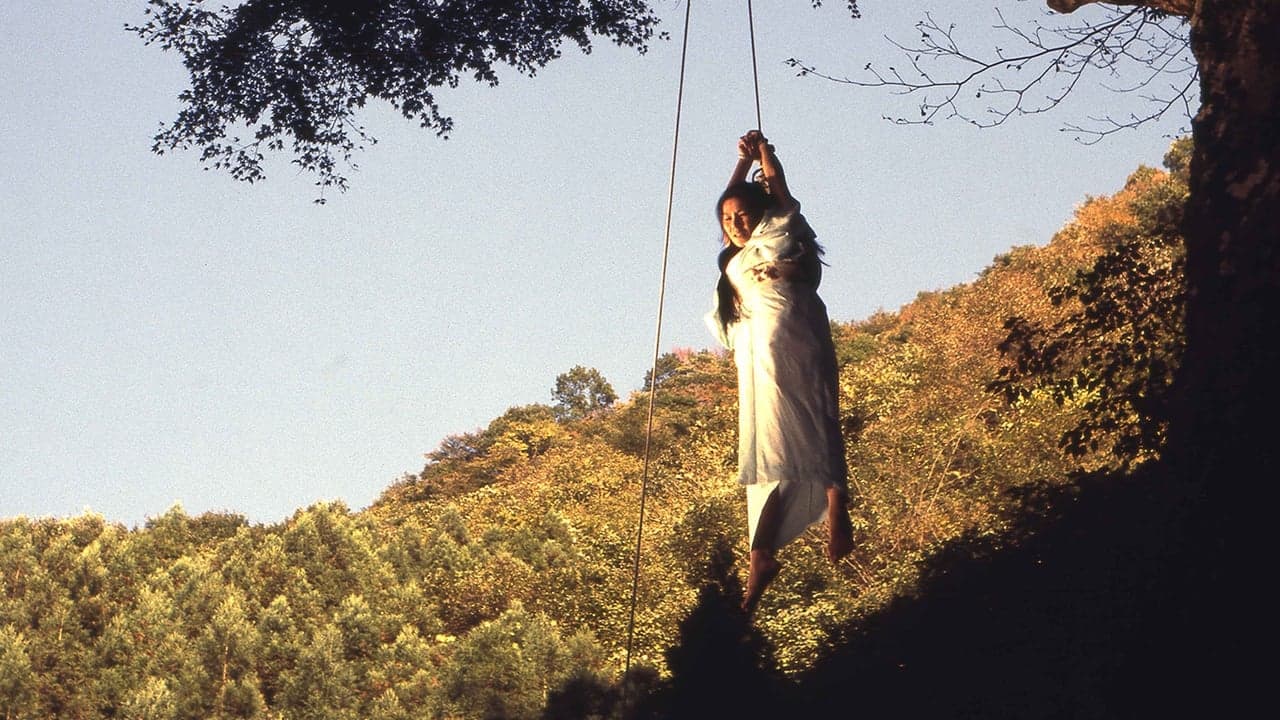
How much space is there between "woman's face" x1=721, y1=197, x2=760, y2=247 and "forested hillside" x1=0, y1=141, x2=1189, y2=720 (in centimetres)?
1220

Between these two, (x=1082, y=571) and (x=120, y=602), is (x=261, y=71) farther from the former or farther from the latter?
(x=120, y=602)

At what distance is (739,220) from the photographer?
206 inches

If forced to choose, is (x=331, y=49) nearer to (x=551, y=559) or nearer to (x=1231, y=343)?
(x=1231, y=343)

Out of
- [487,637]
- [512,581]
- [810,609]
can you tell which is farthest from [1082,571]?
[512,581]

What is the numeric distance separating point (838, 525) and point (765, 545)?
0.24 meters

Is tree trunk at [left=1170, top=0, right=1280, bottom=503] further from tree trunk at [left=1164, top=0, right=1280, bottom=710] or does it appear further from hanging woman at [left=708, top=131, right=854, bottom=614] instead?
hanging woman at [left=708, top=131, right=854, bottom=614]

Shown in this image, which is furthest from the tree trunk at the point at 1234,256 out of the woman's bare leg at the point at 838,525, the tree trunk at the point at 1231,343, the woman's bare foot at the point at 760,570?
the woman's bare foot at the point at 760,570

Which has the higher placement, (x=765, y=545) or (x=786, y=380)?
(x=786, y=380)

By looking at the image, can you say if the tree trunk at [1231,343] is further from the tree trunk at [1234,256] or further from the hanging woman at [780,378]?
the hanging woman at [780,378]

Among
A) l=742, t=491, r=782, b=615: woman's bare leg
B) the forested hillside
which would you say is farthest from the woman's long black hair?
the forested hillside

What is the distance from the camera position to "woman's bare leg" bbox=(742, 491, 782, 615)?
4836 millimetres

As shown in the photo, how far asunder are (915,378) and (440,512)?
51.2ft

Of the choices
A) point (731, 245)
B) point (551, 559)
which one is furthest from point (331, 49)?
point (551, 559)

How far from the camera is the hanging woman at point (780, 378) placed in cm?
484
